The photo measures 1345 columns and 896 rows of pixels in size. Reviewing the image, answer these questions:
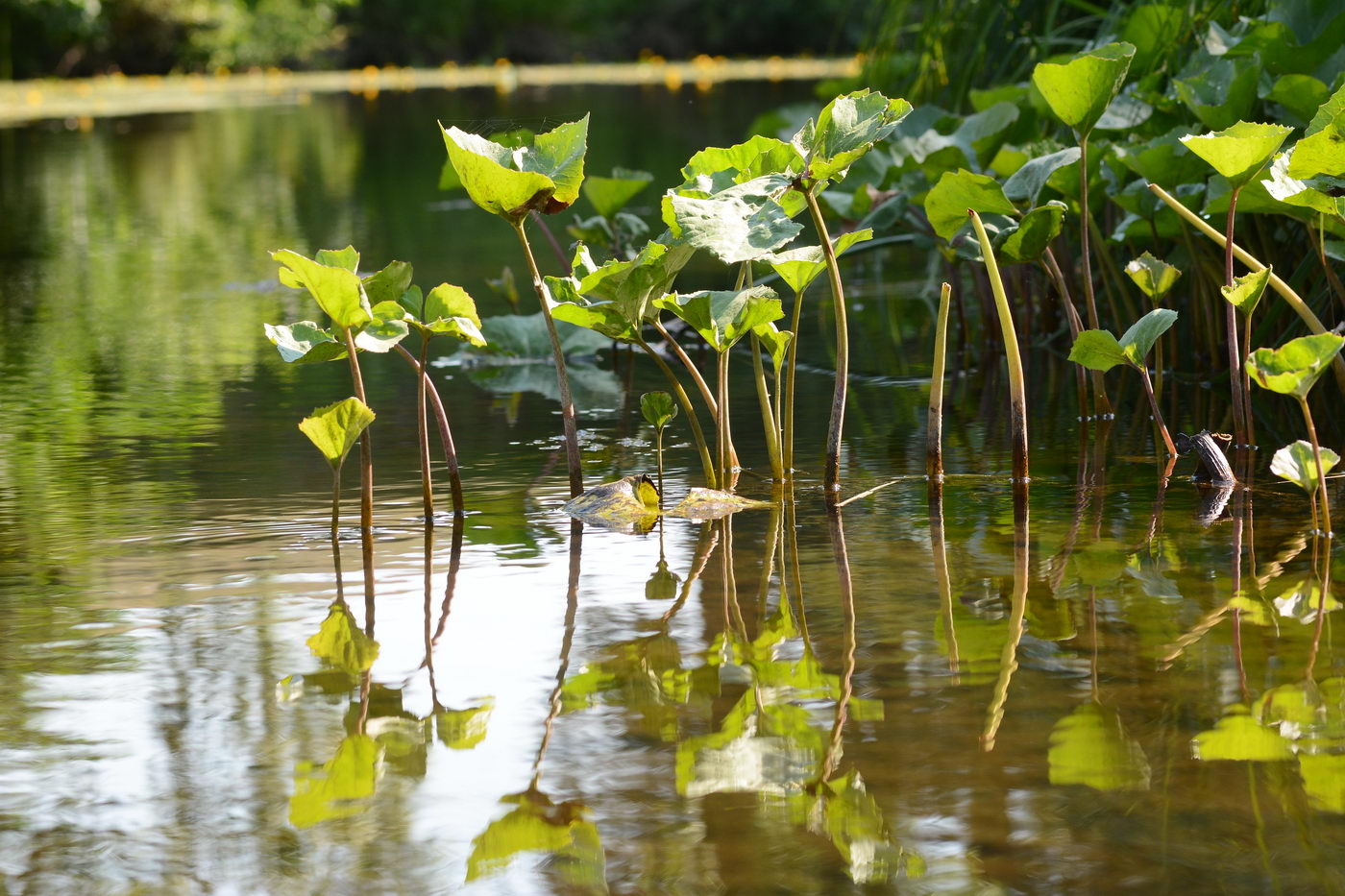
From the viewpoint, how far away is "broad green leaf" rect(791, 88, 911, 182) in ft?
6.53

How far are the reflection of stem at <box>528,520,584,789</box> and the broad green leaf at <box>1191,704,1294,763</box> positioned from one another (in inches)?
20.2

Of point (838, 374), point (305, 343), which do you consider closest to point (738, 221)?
point (838, 374)

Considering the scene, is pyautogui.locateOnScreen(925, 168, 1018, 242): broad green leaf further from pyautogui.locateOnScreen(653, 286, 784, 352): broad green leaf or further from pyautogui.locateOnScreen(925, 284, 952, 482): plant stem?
pyautogui.locateOnScreen(653, 286, 784, 352): broad green leaf

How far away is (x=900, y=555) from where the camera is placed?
1.98 metres

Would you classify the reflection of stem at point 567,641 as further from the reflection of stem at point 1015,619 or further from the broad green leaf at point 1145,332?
the broad green leaf at point 1145,332

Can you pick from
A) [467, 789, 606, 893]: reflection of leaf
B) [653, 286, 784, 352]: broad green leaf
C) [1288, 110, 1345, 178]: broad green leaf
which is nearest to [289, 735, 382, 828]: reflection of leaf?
[467, 789, 606, 893]: reflection of leaf

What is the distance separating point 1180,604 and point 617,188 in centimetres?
149

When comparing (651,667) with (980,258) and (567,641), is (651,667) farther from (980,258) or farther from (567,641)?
(980,258)

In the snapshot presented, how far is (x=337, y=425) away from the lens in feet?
6.61

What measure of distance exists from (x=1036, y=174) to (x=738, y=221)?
0.73 meters

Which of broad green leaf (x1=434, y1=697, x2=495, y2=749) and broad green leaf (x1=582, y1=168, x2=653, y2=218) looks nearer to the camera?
broad green leaf (x1=434, y1=697, x2=495, y2=749)

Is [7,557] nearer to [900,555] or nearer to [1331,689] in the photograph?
[900,555]

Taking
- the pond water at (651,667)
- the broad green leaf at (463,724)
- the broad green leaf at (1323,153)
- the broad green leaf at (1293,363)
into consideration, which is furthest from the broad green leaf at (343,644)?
the broad green leaf at (1323,153)

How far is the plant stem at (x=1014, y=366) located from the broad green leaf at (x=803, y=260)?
0.15 metres
